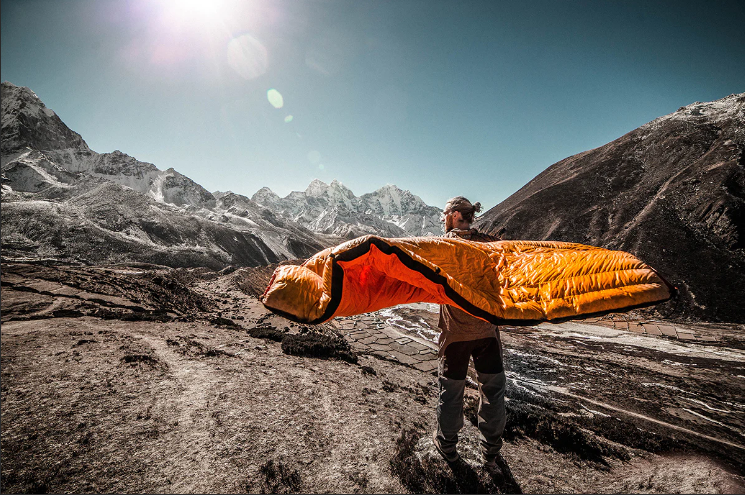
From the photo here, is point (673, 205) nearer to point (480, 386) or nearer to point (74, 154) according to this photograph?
point (480, 386)

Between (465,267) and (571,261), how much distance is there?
1.05 meters

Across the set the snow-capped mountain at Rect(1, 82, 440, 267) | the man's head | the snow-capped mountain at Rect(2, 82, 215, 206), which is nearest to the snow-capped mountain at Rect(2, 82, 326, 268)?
the snow-capped mountain at Rect(1, 82, 440, 267)

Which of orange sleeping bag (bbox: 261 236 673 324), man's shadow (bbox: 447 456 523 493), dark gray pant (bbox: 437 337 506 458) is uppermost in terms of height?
orange sleeping bag (bbox: 261 236 673 324)

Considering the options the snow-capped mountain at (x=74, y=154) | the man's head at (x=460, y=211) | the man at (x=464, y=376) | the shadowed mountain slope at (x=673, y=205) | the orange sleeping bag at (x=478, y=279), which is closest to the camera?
the orange sleeping bag at (x=478, y=279)

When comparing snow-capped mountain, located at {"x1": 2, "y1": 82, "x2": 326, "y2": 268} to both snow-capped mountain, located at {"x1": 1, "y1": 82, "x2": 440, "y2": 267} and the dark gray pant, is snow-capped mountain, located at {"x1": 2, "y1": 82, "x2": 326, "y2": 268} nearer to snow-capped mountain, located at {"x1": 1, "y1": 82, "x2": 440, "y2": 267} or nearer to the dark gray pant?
snow-capped mountain, located at {"x1": 1, "y1": 82, "x2": 440, "y2": 267}

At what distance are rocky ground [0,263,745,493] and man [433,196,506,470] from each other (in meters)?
0.52

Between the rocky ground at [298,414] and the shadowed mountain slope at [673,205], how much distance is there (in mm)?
13126

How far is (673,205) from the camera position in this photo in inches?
990

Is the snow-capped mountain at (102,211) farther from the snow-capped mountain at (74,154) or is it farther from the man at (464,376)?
the man at (464,376)

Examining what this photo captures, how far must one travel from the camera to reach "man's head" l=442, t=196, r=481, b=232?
318 centimetres

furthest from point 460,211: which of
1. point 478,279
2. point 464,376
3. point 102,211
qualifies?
point 102,211

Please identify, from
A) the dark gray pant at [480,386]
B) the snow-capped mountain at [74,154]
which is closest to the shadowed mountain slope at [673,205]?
the dark gray pant at [480,386]

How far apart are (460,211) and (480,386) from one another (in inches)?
78.2

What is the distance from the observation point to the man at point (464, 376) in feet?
9.52
